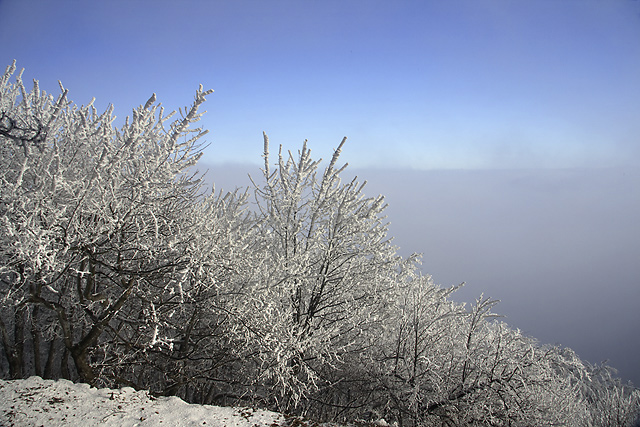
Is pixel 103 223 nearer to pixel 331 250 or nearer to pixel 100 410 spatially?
pixel 100 410

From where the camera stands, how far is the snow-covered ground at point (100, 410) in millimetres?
4363

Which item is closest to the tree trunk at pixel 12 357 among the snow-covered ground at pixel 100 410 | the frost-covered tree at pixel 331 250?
the snow-covered ground at pixel 100 410

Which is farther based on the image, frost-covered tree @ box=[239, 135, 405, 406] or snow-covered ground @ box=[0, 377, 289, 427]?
frost-covered tree @ box=[239, 135, 405, 406]

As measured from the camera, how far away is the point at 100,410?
4621mm

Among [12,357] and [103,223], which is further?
[12,357]

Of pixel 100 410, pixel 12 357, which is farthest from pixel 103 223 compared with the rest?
pixel 12 357

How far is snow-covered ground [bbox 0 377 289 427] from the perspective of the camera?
4363mm

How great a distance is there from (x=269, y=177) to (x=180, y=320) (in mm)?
4263

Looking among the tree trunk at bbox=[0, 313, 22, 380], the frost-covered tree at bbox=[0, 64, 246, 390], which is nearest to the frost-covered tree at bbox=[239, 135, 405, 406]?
the frost-covered tree at bbox=[0, 64, 246, 390]

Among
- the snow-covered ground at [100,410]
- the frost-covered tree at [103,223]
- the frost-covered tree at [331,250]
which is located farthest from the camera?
the frost-covered tree at [331,250]

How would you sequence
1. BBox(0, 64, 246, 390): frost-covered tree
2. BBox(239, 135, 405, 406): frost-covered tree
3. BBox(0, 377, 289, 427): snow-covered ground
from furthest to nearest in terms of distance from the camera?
BBox(239, 135, 405, 406): frost-covered tree, BBox(0, 64, 246, 390): frost-covered tree, BBox(0, 377, 289, 427): snow-covered ground

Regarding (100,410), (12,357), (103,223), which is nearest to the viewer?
(100,410)

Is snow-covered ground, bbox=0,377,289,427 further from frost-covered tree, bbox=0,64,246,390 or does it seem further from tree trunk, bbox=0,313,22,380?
tree trunk, bbox=0,313,22,380

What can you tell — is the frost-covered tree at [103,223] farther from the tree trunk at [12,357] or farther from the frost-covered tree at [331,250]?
the frost-covered tree at [331,250]
